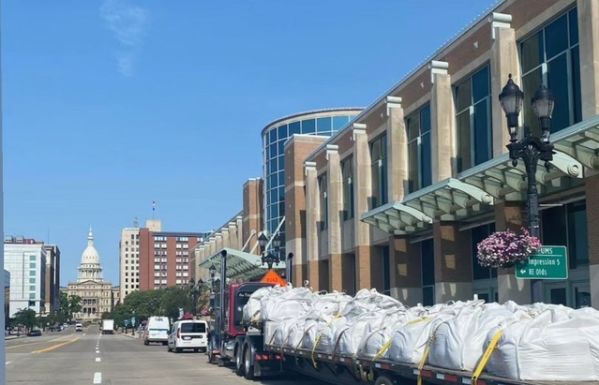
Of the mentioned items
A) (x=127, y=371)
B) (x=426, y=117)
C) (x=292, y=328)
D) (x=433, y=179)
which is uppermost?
(x=426, y=117)

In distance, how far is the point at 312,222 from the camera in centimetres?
4366

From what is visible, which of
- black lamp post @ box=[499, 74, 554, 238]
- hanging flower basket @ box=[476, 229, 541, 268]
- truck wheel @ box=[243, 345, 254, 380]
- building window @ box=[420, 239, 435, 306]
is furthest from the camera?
building window @ box=[420, 239, 435, 306]

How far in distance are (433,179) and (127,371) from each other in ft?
41.0

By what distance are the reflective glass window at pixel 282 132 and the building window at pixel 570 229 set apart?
1536 inches

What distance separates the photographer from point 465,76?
89.0ft

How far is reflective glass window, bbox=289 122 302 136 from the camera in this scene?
6028 cm

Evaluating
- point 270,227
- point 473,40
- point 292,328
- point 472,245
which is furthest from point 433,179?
point 270,227

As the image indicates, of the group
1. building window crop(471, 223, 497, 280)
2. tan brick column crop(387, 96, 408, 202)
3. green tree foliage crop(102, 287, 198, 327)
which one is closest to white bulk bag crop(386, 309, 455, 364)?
building window crop(471, 223, 497, 280)

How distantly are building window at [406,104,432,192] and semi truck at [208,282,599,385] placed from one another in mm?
9190

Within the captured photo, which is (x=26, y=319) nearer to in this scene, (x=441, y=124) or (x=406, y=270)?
(x=406, y=270)

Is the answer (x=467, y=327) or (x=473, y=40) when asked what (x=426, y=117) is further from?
(x=467, y=327)

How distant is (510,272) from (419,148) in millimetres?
9417

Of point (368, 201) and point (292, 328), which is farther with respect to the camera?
point (368, 201)

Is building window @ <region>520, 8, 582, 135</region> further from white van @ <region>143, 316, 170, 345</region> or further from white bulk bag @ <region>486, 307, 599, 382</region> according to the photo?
white van @ <region>143, 316, 170, 345</region>
